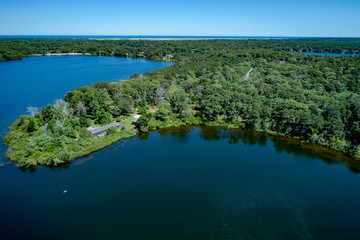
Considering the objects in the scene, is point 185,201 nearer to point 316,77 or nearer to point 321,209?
point 321,209

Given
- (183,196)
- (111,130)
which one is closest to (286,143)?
(183,196)

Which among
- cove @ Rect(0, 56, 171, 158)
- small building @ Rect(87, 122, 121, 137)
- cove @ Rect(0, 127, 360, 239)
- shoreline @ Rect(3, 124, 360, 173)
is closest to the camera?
cove @ Rect(0, 127, 360, 239)

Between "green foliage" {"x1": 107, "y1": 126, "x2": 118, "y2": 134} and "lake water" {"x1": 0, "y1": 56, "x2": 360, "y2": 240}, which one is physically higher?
"green foliage" {"x1": 107, "y1": 126, "x2": 118, "y2": 134}

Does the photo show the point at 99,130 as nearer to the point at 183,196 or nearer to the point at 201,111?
the point at 183,196

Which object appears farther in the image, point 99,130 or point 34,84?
point 34,84

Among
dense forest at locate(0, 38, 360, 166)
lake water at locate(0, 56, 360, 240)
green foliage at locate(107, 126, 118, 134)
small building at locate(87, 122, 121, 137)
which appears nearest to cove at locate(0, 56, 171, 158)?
dense forest at locate(0, 38, 360, 166)

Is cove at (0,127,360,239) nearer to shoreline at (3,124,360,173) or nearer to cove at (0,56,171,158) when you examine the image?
shoreline at (3,124,360,173)
